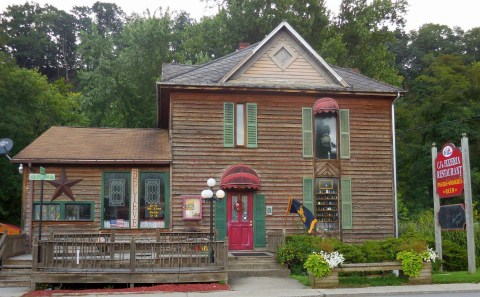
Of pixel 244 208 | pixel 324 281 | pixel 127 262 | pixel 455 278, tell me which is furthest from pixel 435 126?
pixel 127 262

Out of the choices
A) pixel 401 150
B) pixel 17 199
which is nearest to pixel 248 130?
pixel 17 199

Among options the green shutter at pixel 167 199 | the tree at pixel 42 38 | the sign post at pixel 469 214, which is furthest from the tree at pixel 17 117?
the tree at pixel 42 38

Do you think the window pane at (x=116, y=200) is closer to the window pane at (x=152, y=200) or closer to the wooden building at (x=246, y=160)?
the wooden building at (x=246, y=160)

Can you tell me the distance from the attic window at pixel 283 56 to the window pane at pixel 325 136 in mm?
2471

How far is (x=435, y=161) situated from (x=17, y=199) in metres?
25.4

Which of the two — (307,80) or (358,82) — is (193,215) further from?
(358,82)

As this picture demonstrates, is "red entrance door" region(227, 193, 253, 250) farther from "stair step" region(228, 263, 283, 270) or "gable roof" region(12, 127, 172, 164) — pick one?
"stair step" region(228, 263, 283, 270)

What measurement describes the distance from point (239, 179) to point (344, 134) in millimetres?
4832

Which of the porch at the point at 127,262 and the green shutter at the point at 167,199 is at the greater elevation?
the green shutter at the point at 167,199

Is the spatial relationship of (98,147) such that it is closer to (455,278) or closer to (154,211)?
(154,211)

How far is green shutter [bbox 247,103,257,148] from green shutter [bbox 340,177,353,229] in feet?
12.9

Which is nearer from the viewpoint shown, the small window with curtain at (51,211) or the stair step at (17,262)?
the stair step at (17,262)

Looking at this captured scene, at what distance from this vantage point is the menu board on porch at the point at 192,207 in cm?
2069

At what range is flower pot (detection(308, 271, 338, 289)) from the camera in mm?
15047
